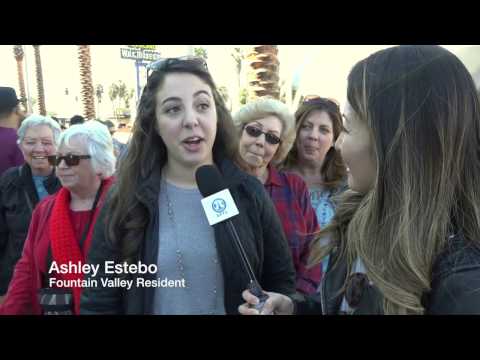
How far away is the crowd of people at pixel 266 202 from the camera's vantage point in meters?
0.88

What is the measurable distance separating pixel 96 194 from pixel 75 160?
241 millimetres

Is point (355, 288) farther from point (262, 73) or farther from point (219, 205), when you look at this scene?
point (262, 73)

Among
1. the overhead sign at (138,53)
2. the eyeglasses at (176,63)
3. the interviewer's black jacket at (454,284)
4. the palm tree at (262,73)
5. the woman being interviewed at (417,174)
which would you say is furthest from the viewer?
the palm tree at (262,73)

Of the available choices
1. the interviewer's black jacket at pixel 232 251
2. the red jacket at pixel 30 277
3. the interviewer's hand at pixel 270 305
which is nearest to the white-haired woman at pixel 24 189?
the red jacket at pixel 30 277

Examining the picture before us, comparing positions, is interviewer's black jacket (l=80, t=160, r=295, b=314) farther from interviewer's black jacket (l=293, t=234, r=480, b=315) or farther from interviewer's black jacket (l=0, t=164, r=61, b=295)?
interviewer's black jacket (l=0, t=164, r=61, b=295)

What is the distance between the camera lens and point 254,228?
4.77ft

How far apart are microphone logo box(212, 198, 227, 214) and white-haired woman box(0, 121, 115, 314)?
2.56 feet

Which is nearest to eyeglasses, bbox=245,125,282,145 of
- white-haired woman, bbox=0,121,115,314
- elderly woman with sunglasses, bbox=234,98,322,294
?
elderly woman with sunglasses, bbox=234,98,322,294

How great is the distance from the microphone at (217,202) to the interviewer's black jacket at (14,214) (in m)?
1.39

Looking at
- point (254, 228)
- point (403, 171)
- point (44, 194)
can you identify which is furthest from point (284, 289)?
point (44, 194)

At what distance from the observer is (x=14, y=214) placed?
87.0 inches

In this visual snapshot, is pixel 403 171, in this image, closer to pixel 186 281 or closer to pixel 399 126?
pixel 399 126

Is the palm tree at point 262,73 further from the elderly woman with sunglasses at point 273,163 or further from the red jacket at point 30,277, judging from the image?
the red jacket at point 30,277

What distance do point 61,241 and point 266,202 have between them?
0.98 metres
